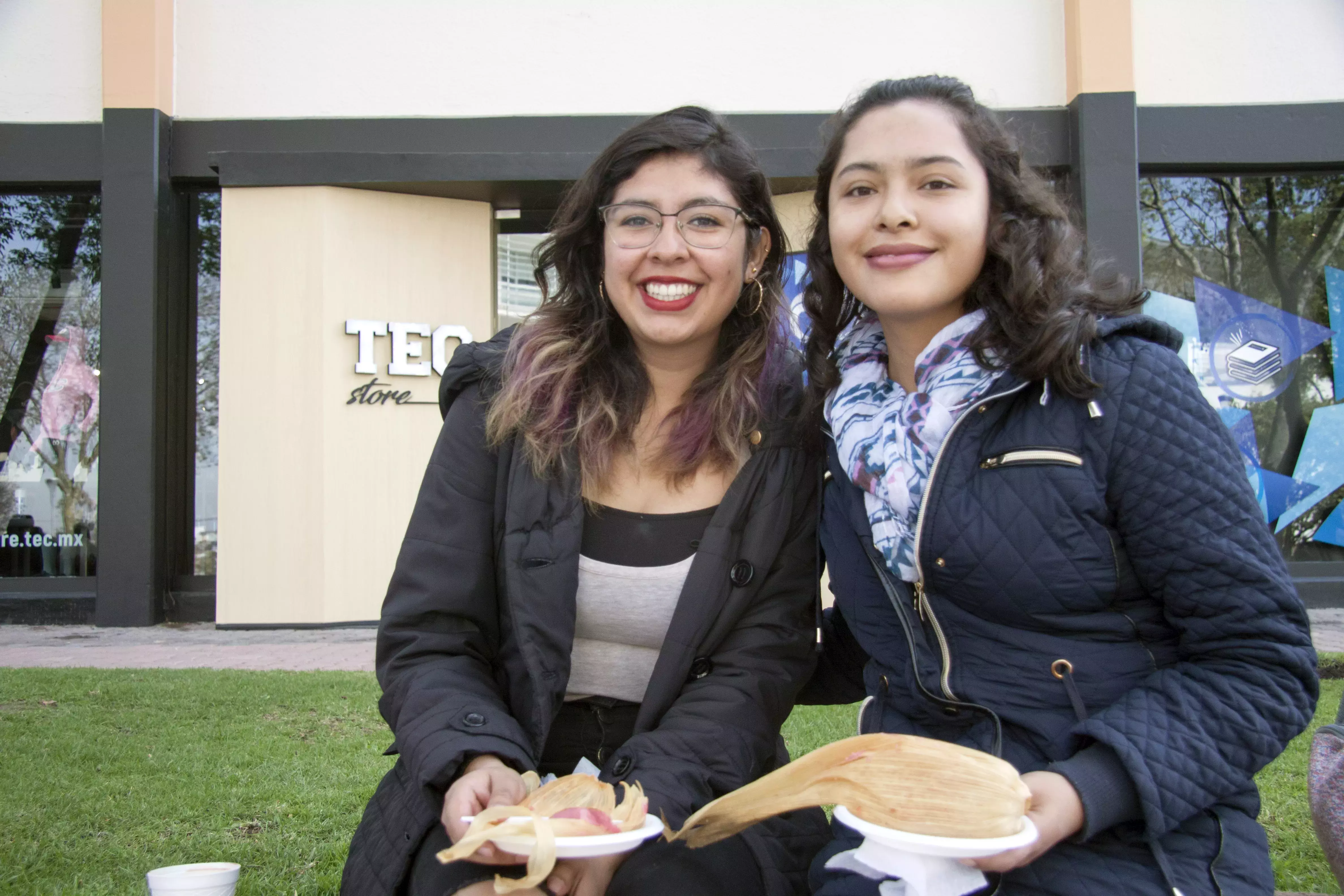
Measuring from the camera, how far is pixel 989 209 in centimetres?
190

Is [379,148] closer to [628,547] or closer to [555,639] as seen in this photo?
[628,547]

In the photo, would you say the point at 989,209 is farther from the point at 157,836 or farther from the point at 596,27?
the point at 596,27

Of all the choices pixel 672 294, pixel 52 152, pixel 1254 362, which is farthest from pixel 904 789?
pixel 52 152

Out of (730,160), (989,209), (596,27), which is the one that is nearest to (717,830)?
(989,209)

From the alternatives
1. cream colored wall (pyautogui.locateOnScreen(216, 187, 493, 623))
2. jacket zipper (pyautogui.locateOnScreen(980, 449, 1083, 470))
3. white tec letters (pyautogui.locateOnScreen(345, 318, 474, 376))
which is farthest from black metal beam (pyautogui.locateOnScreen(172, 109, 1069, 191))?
jacket zipper (pyautogui.locateOnScreen(980, 449, 1083, 470))

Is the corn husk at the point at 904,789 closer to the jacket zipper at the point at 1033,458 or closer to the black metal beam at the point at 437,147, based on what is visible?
the jacket zipper at the point at 1033,458

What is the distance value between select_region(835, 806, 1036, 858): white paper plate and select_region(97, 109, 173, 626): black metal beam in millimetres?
8442

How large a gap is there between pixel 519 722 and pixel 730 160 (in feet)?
4.47

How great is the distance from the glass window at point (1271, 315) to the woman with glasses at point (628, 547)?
7868 mm

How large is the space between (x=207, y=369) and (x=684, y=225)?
8.09 m

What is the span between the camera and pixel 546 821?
4.83 feet

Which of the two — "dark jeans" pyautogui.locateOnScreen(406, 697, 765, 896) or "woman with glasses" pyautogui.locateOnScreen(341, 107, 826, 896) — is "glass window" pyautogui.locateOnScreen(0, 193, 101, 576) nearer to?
"woman with glasses" pyautogui.locateOnScreen(341, 107, 826, 896)

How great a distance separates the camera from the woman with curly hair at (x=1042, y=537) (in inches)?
58.9

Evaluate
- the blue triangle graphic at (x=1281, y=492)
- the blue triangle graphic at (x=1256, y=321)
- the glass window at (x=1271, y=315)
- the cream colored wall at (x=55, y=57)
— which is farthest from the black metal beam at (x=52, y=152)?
the blue triangle graphic at (x=1281, y=492)
